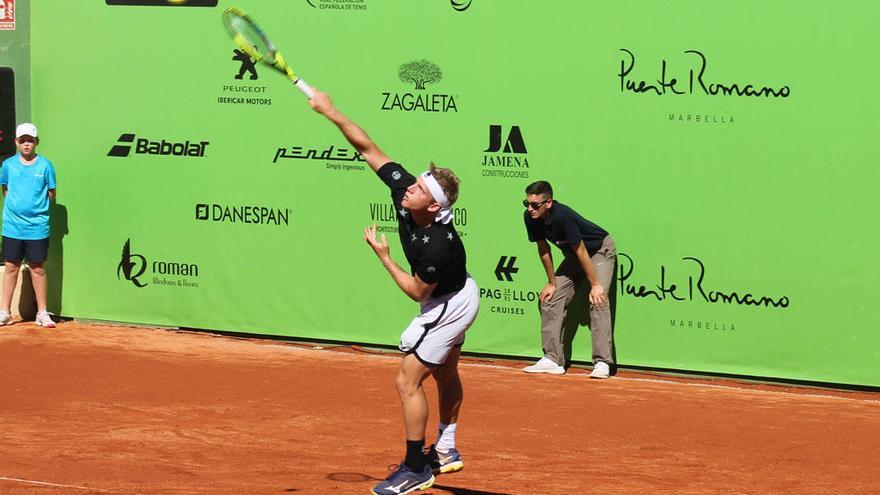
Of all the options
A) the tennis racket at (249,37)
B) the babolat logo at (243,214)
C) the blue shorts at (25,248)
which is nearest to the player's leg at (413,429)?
the tennis racket at (249,37)

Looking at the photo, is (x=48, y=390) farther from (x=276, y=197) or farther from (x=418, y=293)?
(x=418, y=293)

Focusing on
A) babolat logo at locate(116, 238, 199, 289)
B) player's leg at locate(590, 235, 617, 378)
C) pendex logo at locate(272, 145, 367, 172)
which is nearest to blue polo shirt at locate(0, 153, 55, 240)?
babolat logo at locate(116, 238, 199, 289)

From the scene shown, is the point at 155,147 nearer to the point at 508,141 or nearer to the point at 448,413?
the point at 508,141

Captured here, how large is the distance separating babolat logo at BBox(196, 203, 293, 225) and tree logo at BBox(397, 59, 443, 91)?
1.78 metres

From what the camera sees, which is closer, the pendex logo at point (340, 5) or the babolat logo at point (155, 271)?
the pendex logo at point (340, 5)

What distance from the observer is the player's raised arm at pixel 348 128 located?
7.51m

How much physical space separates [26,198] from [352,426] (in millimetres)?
5154

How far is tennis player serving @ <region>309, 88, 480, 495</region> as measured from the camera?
7.28 m

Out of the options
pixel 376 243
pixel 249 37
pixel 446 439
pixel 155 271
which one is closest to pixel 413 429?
pixel 446 439

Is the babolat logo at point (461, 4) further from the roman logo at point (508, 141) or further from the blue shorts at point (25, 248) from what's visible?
the blue shorts at point (25, 248)

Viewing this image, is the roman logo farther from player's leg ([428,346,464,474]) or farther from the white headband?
the white headband

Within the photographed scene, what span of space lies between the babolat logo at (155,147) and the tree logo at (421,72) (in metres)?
2.20

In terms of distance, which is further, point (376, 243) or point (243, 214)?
point (243, 214)

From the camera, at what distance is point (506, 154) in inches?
472
